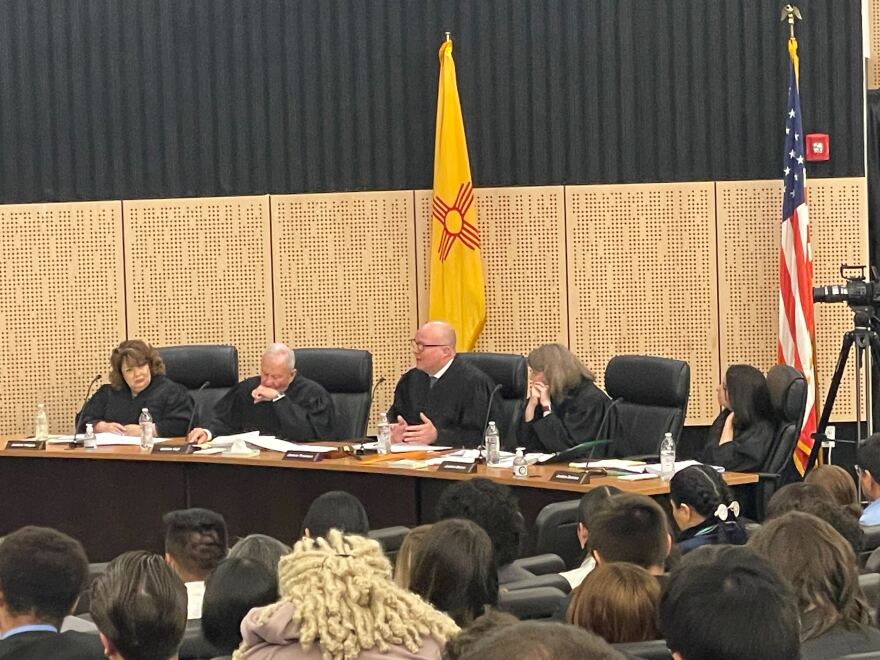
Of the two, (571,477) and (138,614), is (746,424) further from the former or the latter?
(138,614)

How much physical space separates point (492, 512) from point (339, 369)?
13.0 ft

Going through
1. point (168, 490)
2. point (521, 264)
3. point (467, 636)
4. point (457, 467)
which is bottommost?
point (168, 490)

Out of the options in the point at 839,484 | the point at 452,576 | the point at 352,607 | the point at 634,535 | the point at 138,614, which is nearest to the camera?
the point at 352,607

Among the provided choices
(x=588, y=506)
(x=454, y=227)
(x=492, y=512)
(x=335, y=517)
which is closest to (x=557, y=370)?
(x=454, y=227)

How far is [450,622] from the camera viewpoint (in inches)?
106

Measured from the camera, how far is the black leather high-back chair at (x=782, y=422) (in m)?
6.55

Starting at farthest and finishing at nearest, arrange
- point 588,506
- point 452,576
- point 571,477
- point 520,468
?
point 520,468
point 571,477
point 588,506
point 452,576

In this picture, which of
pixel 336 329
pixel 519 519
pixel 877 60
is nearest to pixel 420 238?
pixel 336 329

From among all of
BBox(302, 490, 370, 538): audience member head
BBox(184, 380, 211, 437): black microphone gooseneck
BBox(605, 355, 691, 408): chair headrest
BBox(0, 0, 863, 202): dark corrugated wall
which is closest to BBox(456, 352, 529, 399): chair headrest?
BBox(605, 355, 691, 408): chair headrest

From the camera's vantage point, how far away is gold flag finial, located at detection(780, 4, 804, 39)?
8.95 metres

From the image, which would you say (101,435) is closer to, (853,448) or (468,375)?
(468,375)

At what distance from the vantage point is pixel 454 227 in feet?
Result: 30.1

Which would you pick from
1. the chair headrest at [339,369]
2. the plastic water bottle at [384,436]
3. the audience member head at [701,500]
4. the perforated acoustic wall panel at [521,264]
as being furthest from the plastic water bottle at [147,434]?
the audience member head at [701,500]

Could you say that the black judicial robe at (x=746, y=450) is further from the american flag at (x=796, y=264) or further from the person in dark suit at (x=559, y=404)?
the american flag at (x=796, y=264)
